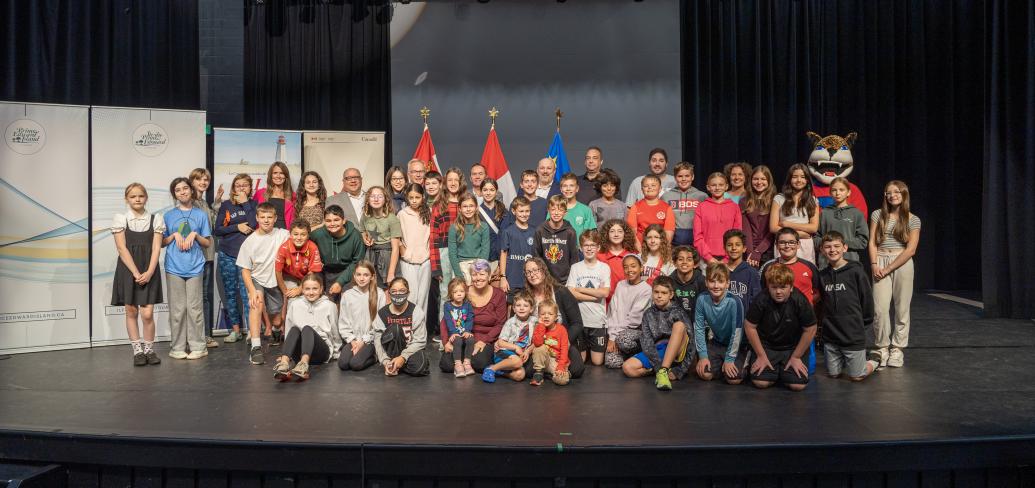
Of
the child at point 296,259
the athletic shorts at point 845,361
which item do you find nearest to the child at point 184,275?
the child at point 296,259

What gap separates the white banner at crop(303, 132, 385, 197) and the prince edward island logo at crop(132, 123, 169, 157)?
1436 millimetres

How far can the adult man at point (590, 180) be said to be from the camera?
20.3 ft

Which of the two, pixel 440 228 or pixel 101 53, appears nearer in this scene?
pixel 440 228

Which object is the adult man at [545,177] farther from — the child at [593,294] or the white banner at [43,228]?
the white banner at [43,228]

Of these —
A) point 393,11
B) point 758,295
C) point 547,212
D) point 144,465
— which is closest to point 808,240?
point 758,295

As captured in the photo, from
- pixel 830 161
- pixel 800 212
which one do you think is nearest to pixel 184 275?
pixel 800 212

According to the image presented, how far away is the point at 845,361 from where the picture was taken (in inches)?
182

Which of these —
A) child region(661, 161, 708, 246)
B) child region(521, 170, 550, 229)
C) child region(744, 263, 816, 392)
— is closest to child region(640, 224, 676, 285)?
child region(661, 161, 708, 246)

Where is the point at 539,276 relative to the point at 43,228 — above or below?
below

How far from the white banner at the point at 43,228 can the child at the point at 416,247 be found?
2570mm

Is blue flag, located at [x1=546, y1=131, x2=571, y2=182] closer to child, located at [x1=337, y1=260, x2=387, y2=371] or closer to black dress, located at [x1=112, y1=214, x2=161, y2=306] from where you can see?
child, located at [x1=337, y1=260, x2=387, y2=371]

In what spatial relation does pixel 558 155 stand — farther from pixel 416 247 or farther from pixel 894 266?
pixel 894 266

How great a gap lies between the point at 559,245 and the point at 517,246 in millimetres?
341

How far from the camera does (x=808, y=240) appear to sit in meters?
5.23
